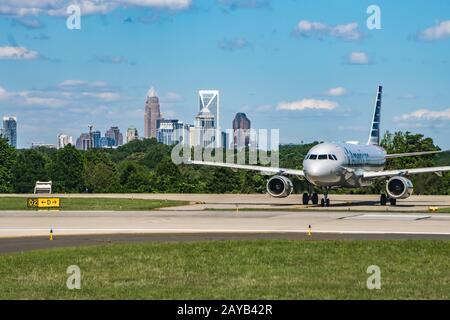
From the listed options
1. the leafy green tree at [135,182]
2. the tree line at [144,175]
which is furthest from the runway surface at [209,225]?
the leafy green tree at [135,182]

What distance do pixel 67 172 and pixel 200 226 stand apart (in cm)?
10032

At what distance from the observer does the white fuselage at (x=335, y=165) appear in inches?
2491

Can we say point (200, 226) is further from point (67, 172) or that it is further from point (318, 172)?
point (67, 172)

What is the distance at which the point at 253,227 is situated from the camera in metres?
44.5

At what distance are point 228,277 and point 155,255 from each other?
5432 millimetres

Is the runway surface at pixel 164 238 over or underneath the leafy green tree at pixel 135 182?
underneath

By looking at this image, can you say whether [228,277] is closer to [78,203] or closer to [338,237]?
[338,237]

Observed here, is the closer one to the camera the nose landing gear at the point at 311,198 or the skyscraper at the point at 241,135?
the nose landing gear at the point at 311,198

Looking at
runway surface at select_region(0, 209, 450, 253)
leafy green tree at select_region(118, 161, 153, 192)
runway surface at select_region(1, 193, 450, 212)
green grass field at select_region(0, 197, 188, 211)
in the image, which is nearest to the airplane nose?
runway surface at select_region(1, 193, 450, 212)

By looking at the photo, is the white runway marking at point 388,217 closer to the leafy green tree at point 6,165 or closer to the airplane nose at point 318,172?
the airplane nose at point 318,172

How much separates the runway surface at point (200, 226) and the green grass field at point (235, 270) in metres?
4.33

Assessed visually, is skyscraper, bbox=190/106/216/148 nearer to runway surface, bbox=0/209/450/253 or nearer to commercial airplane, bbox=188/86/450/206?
commercial airplane, bbox=188/86/450/206
